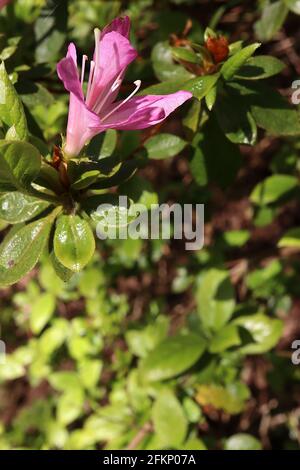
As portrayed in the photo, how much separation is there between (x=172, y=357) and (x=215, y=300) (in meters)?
0.22

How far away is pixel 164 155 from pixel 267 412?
1170 millimetres

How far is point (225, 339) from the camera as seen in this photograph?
166cm

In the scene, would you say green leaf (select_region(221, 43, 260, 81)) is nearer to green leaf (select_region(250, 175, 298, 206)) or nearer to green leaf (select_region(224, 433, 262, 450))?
green leaf (select_region(250, 175, 298, 206))

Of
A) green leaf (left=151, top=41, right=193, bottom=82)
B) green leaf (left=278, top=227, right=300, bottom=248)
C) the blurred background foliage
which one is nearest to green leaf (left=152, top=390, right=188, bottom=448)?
the blurred background foliage

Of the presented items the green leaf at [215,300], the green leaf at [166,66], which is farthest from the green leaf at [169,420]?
the green leaf at [166,66]

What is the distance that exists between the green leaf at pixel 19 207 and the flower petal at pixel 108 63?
0.21 meters

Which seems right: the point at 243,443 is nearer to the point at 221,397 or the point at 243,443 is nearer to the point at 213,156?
the point at 221,397

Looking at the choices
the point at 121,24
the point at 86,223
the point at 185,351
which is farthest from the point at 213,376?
the point at 121,24

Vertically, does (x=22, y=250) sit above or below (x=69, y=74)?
below

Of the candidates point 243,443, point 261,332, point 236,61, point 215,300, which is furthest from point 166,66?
point 243,443

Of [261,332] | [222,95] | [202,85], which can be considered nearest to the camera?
[202,85]

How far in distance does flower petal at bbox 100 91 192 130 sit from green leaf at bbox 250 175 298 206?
0.81 m
